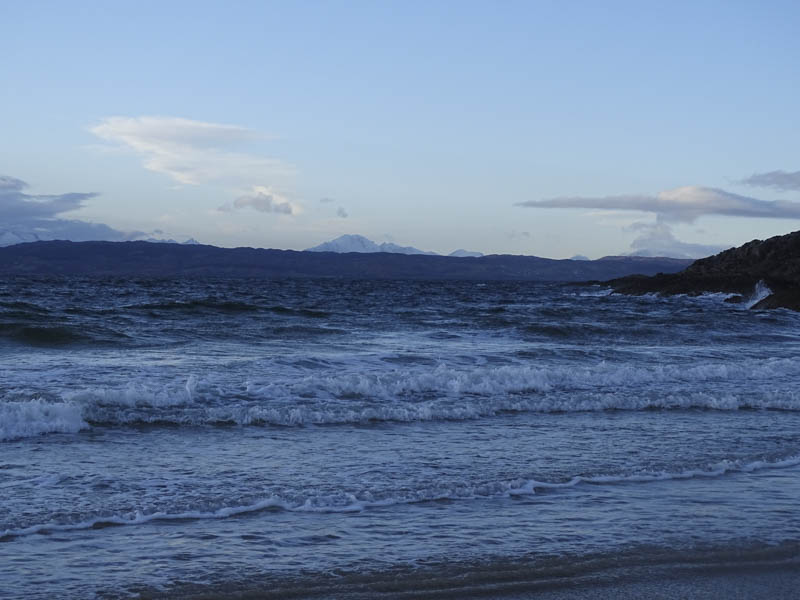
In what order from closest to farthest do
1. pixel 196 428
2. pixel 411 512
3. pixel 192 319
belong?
pixel 411 512
pixel 196 428
pixel 192 319

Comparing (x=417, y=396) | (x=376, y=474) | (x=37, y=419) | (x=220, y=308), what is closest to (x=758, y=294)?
(x=220, y=308)

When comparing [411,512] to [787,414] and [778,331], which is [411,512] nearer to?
[787,414]

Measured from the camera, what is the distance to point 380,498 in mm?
7492

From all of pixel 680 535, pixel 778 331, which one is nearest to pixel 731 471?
pixel 680 535

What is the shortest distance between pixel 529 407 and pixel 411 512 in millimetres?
6283

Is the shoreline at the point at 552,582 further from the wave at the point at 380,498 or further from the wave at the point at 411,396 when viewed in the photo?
the wave at the point at 411,396

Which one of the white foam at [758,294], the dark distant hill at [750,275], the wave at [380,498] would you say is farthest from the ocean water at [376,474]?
the white foam at [758,294]

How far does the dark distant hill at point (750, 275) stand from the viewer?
46.5 metres

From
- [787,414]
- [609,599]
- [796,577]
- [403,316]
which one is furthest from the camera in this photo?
[403,316]

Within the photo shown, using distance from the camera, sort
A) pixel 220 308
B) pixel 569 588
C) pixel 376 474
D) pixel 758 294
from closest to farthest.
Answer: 1. pixel 569 588
2. pixel 376 474
3. pixel 220 308
4. pixel 758 294

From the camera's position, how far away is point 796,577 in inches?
226

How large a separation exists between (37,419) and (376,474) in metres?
4.77

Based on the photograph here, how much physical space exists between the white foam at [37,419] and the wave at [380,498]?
12.4ft

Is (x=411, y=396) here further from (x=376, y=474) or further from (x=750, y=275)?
(x=750, y=275)
